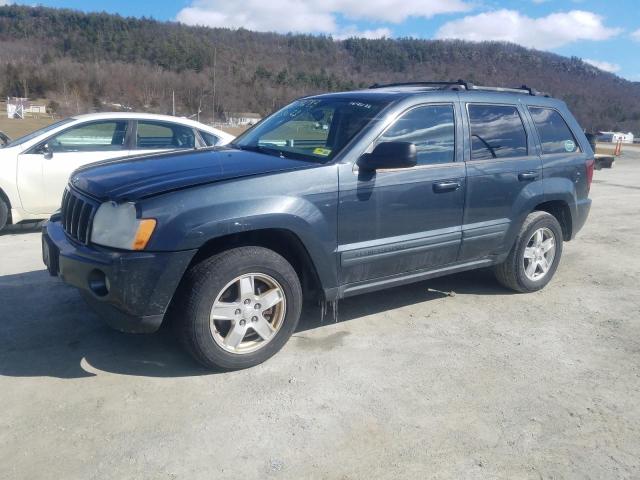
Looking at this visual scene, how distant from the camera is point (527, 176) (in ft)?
15.9

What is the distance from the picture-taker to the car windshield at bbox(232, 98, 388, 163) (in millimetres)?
4043

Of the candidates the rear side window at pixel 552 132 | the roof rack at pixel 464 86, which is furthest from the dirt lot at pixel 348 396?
the roof rack at pixel 464 86

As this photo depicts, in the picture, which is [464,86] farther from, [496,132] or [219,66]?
[219,66]

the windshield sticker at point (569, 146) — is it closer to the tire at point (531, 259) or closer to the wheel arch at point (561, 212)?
the wheel arch at point (561, 212)

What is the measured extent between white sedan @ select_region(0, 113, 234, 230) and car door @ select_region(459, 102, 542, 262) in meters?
4.12

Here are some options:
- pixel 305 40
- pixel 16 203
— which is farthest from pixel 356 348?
pixel 305 40

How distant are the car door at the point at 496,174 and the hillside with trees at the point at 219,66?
53555 millimetres

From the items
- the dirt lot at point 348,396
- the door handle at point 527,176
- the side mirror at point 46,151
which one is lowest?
the dirt lot at point 348,396

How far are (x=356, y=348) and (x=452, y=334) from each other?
31.8 inches

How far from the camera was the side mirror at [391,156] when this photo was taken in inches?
146

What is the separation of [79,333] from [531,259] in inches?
152

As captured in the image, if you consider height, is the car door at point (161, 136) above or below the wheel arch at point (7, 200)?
above

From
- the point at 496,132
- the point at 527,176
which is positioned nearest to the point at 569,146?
the point at 527,176

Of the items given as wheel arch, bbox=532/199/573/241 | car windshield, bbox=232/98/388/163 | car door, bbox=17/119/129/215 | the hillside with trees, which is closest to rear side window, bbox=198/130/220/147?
car door, bbox=17/119/129/215
